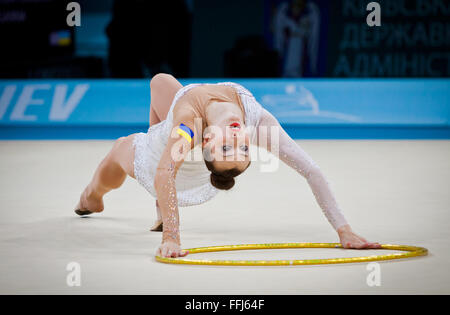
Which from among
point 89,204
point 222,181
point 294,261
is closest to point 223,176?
point 222,181

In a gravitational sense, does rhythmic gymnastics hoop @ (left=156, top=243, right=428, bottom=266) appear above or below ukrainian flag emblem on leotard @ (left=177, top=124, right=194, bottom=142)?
below

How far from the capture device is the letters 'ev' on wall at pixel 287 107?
9602 mm

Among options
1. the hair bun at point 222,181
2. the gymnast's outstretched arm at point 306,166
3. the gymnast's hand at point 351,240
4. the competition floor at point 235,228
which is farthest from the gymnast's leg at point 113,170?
the gymnast's hand at point 351,240

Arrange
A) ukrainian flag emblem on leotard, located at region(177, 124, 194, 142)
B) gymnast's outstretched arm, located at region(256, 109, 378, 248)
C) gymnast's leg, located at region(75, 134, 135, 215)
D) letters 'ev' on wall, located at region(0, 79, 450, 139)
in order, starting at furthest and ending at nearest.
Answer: letters 'ev' on wall, located at region(0, 79, 450, 139) → gymnast's leg, located at region(75, 134, 135, 215) → gymnast's outstretched arm, located at region(256, 109, 378, 248) → ukrainian flag emblem on leotard, located at region(177, 124, 194, 142)

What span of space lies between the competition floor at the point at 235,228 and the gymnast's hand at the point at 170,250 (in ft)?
0.22

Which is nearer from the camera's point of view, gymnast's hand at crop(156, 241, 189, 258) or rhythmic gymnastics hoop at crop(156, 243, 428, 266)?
rhythmic gymnastics hoop at crop(156, 243, 428, 266)

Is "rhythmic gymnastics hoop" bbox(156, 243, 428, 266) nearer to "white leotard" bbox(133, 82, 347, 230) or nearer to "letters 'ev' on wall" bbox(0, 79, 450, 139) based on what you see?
"white leotard" bbox(133, 82, 347, 230)

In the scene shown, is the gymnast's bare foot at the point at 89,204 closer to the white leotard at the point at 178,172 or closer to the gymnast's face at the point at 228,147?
the white leotard at the point at 178,172

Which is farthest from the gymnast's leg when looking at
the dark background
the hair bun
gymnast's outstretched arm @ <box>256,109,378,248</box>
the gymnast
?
the dark background

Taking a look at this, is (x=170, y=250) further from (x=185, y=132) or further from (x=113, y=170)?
(x=113, y=170)

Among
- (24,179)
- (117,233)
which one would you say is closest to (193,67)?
(24,179)

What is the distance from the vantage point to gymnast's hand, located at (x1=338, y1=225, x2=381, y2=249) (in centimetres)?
386

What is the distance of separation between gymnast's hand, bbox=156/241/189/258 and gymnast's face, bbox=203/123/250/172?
0.44m

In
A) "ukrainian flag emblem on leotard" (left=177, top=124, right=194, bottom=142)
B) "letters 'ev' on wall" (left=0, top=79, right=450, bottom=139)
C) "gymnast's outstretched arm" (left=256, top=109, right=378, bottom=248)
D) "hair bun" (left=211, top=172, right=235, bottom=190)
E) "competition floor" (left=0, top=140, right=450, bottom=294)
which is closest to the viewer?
"competition floor" (left=0, top=140, right=450, bottom=294)
